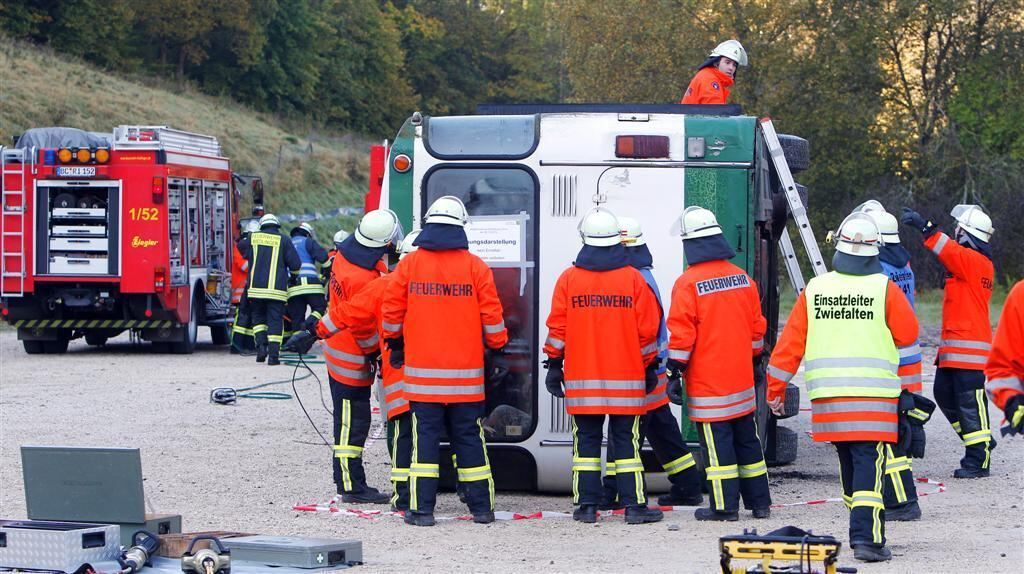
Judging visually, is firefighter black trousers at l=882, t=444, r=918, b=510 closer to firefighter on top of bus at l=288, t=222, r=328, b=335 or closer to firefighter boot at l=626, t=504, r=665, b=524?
firefighter boot at l=626, t=504, r=665, b=524

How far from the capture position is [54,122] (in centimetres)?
3947

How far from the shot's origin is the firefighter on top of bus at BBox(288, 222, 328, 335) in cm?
1788

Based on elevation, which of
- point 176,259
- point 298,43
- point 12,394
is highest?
point 298,43

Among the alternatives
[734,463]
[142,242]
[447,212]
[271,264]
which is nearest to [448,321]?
[447,212]

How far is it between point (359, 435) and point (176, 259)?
35.9ft

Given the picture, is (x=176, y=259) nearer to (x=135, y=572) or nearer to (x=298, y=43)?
(x=135, y=572)

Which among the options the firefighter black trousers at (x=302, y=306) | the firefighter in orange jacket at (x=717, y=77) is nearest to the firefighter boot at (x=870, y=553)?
the firefighter in orange jacket at (x=717, y=77)

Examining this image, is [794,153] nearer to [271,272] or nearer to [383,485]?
[383,485]

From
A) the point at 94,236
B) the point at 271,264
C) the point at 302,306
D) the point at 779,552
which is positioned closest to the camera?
the point at 779,552

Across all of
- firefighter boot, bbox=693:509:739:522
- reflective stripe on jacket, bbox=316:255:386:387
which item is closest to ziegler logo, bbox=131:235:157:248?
reflective stripe on jacket, bbox=316:255:386:387

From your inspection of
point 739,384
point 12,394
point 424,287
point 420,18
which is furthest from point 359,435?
point 420,18

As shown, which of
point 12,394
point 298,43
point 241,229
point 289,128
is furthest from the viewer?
point 298,43

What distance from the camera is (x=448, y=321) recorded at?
8.54 metres

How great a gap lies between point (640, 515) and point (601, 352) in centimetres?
98
